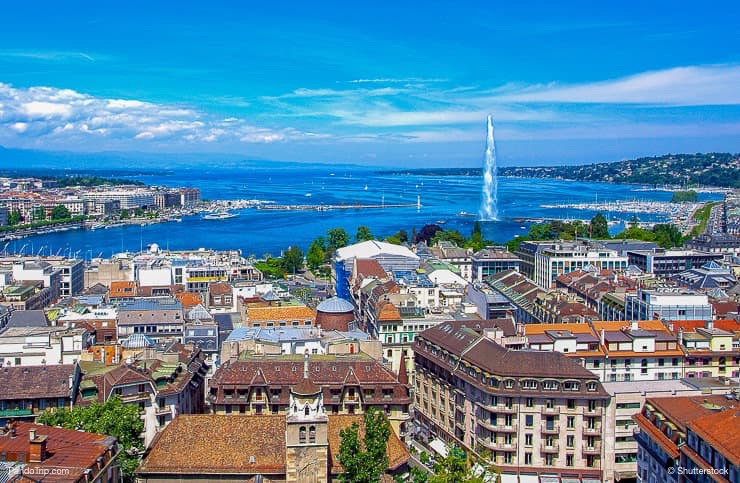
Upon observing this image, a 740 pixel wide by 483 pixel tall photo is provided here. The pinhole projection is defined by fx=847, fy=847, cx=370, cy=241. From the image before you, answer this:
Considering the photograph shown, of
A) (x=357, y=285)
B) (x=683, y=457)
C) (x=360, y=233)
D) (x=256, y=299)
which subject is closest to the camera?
(x=683, y=457)

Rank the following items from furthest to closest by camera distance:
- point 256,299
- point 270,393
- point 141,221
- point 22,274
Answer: point 141,221
point 22,274
point 256,299
point 270,393

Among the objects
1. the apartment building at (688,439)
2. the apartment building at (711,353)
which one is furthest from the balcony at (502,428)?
the apartment building at (711,353)

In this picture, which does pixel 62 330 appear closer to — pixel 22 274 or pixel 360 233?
pixel 22 274

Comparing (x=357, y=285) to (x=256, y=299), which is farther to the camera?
(x=357, y=285)

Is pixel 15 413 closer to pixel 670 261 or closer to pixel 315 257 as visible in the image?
pixel 670 261

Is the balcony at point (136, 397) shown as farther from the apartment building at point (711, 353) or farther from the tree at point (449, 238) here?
the tree at point (449, 238)

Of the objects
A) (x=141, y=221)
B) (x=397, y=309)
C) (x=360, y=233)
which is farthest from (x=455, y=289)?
(x=141, y=221)

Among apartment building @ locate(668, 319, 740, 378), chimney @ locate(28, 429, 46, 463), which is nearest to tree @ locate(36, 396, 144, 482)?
chimney @ locate(28, 429, 46, 463)
